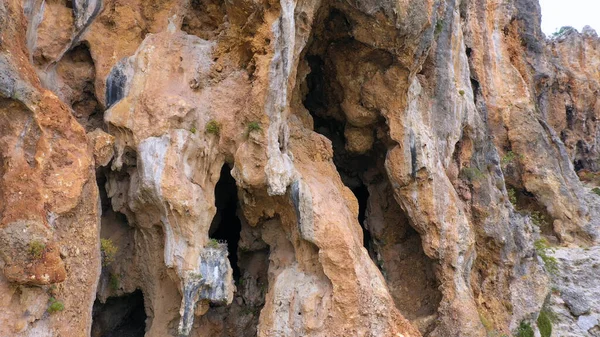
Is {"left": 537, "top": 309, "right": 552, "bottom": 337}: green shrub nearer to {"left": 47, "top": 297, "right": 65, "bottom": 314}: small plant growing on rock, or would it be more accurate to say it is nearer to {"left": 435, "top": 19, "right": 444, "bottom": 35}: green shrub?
{"left": 435, "top": 19, "right": 444, "bottom": 35}: green shrub

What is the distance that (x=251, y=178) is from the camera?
10781 millimetres

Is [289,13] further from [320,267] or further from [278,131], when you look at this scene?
[320,267]

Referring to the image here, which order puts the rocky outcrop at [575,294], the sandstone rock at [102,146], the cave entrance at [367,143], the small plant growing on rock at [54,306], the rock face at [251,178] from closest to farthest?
the small plant growing on rock at [54,306] < the rock face at [251,178] < the sandstone rock at [102,146] < the cave entrance at [367,143] < the rocky outcrop at [575,294]

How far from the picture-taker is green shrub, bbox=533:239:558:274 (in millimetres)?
19375

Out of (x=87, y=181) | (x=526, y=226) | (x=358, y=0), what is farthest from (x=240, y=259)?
(x=526, y=226)

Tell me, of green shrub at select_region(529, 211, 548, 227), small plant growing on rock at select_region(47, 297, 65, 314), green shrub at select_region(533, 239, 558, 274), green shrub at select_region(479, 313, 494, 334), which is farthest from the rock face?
green shrub at select_region(529, 211, 548, 227)

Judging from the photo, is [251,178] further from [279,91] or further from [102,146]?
[102,146]

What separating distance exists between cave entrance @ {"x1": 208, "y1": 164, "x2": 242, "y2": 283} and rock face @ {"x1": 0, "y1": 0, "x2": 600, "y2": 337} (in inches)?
2.9

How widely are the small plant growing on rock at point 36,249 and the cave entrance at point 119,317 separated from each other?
4835 millimetres

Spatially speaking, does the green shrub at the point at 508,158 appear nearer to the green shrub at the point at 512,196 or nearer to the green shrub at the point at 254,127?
the green shrub at the point at 512,196

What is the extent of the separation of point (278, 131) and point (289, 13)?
2.81 metres

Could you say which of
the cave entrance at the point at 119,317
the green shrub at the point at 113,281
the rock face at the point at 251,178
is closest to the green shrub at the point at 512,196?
the rock face at the point at 251,178

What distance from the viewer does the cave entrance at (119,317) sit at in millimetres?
12414

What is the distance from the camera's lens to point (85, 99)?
12.2m
